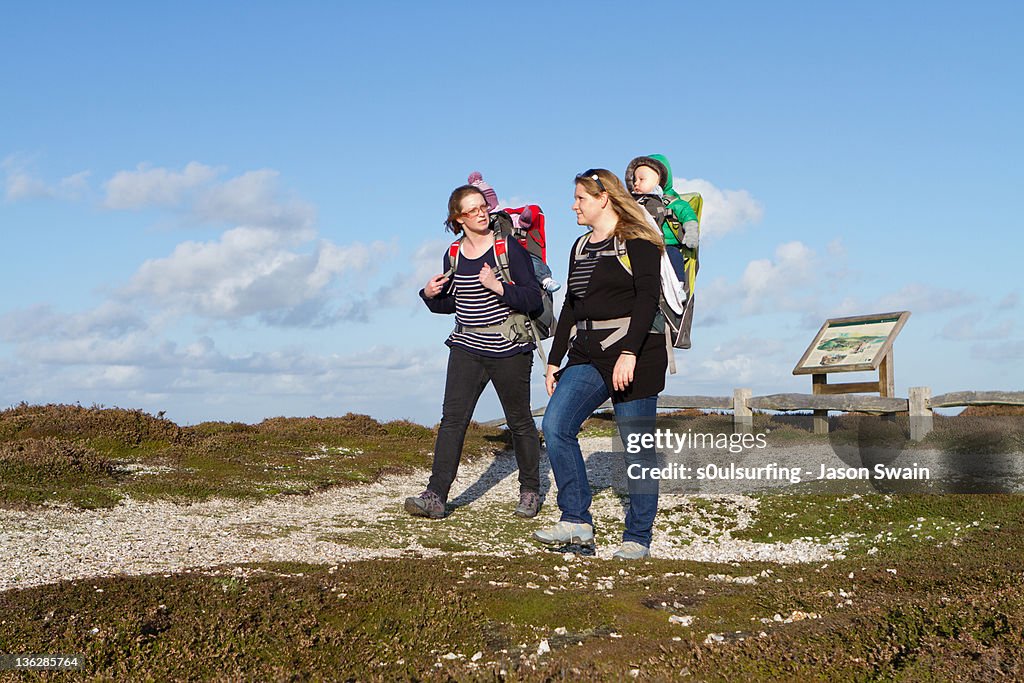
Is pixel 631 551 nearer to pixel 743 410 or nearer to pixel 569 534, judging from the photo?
pixel 569 534

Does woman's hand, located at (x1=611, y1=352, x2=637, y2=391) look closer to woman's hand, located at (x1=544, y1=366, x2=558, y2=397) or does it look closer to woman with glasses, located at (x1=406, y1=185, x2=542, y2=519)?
woman's hand, located at (x1=544, y1=366, x2=558, y2=397)

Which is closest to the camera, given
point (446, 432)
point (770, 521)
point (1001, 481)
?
point (446, 432)

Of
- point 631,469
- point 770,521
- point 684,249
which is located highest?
point 684,249

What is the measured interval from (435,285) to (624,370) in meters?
3.27

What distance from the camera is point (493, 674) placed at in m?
4.86

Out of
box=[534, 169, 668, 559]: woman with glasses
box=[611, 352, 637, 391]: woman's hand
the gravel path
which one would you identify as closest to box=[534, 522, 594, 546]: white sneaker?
box=[534, 169, 668, 559]: woman with glasses

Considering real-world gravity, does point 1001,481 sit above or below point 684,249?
below

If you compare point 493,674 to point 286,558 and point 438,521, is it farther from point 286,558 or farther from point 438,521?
point 438,521

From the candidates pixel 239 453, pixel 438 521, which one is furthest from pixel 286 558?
pixel 239 453

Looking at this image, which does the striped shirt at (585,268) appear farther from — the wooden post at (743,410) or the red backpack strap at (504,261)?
the wooden post at (743,410)

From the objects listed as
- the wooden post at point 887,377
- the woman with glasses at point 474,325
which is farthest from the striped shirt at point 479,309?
the wooden post at point 887,377

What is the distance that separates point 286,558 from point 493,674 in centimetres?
442

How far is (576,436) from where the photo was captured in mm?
8508

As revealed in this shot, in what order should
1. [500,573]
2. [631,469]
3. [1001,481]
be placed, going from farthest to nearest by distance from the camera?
[1001,481]
[631,469]
[500,573]
